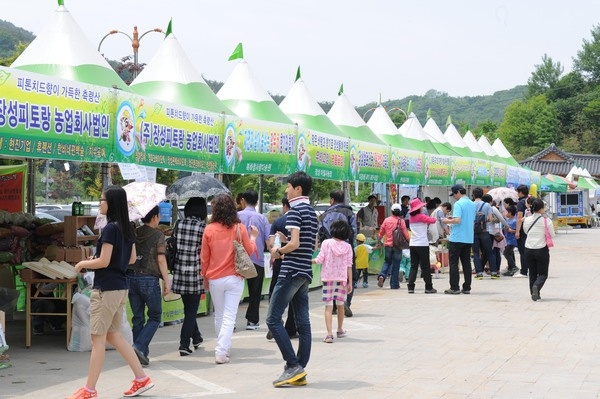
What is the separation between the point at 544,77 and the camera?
10362 centimetres

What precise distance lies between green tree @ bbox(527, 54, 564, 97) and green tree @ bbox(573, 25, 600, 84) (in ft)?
8.13

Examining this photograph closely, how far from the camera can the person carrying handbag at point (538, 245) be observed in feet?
46.4

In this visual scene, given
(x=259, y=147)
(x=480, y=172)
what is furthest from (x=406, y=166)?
(x=259, y=147)

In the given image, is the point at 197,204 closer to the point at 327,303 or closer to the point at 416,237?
the point at 327,303

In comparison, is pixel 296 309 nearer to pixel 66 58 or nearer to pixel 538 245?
pixel 66 58

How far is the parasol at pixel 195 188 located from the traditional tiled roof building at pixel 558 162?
60.5 metres

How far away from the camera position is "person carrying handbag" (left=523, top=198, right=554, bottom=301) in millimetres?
14156

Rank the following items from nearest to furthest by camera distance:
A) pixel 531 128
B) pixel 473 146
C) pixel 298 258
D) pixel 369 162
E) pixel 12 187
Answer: pixel 298 258 < pixel 12 187 < pixel 369 162 < pixel 473 146 < pixel 531 128

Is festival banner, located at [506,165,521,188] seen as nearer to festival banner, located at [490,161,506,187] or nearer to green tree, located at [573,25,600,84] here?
festival banner, located at [490,161,506,187]

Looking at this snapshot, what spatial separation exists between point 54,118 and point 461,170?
67.2 feet

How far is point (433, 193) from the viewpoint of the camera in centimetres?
3281

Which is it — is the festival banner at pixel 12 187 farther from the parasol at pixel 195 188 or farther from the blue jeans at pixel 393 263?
the blue jeans at pixel 393 263

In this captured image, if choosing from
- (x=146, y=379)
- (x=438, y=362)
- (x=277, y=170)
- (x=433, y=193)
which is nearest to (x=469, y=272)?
(x=277, y=170)

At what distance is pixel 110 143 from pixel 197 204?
1345 mm
